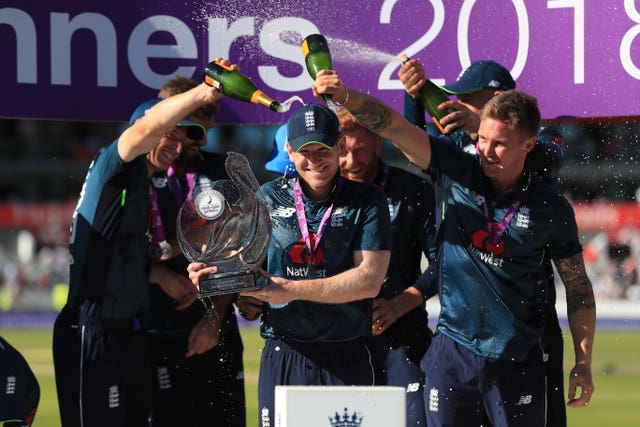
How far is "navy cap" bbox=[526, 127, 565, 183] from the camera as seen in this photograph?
19.5 ft

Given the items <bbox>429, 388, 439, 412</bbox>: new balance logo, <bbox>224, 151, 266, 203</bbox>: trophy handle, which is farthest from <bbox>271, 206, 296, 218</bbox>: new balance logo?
<bbox>429, 388, 439, 412</bbox>: new balance logo

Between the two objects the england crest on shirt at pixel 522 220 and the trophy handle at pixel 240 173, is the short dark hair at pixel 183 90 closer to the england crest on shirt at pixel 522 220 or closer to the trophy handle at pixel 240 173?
the trophy handle at pixel 240 173

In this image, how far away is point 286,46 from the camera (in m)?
6.80

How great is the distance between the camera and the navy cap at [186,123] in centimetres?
583

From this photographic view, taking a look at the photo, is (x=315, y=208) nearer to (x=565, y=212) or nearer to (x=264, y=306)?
(x=264, y=306)

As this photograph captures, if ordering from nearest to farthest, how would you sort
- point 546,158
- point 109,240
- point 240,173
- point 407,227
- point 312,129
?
point 240,173, point 312,129, point 109,240, point 546,158, point 407,227

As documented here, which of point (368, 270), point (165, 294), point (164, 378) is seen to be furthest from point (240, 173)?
point (164, 378)

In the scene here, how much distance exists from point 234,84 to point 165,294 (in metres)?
1.73

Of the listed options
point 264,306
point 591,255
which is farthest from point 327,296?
point 591,255

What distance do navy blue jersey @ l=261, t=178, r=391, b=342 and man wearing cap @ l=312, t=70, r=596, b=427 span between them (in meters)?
0.35

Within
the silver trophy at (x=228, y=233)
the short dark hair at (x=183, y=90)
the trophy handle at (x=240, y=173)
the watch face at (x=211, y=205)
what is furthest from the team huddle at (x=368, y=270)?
the watch face at (x=211, y=205)

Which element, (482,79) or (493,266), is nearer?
(493,266)

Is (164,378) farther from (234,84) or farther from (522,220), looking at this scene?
(522,220)

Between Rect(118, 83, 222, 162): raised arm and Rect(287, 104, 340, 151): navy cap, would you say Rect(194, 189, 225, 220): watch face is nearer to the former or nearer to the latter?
Rect(118, 83, 222, 162): raised arm
